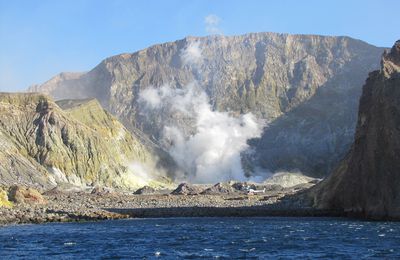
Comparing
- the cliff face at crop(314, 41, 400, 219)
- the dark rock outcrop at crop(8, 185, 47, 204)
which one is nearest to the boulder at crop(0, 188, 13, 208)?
the dark rock outcrop at crop(8, 185, 47, 204)

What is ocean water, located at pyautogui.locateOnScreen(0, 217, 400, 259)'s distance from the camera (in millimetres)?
50719

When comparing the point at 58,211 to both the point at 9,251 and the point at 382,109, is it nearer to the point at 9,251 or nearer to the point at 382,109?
the point at 9,251

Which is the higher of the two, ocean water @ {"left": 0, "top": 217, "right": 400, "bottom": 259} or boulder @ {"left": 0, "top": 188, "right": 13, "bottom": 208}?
boulder @ {"left": 0, "top": 188, "right": 13, "bottom": 208}

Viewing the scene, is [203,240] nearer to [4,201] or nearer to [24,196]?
[4,201]

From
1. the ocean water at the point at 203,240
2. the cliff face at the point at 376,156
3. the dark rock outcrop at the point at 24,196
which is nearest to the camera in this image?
the ocean water at the point at 203,240

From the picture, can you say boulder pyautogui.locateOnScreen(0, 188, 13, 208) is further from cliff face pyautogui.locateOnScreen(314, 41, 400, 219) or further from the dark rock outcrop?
cliff face pyautogui.locateOnScreen(314, 41, 400, 219)

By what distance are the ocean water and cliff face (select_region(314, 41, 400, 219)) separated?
5886mm

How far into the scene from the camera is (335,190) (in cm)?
9950

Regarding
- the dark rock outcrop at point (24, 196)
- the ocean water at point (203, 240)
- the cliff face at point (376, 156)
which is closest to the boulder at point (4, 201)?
the dark rock outcrop at point (24, 196)

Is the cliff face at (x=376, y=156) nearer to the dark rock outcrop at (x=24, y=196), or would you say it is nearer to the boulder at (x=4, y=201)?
the boulder at (x=4, y=201)

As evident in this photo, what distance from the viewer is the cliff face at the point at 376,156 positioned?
259 feet

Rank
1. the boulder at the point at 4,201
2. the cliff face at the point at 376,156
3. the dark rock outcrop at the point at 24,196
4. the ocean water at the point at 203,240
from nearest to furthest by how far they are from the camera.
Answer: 1. the ocean water at the point at 203,240
2. the cliff face at the point at 376,156
3. the boulder at the point at 4,201
4. the dark rock outcrop at the point at 24,196

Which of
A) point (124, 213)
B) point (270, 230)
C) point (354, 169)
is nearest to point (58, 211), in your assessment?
point (124, 213)

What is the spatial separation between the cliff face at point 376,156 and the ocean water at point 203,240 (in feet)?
19.3
